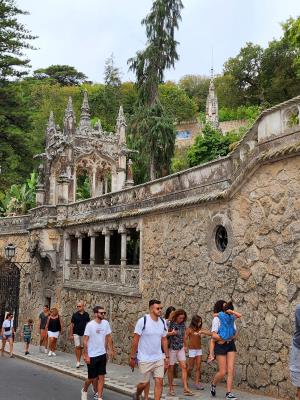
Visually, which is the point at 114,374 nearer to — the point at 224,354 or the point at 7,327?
the point at 224,354

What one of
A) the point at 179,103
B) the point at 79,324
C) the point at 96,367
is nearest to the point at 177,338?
the point at 96,367

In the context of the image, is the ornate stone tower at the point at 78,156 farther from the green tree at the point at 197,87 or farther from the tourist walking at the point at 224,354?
the green tree at the point at 197,87

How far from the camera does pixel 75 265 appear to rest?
65.4ft

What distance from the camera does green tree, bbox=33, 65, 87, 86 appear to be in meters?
77.9

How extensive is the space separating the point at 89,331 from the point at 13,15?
89.7ft

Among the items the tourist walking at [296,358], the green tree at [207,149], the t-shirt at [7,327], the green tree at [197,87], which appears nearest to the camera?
the tourist walking at [296,358]

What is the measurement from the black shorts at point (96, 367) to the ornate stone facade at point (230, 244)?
2.65 metres

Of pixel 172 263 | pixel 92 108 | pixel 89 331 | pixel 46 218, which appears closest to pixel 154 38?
pixel 46 218

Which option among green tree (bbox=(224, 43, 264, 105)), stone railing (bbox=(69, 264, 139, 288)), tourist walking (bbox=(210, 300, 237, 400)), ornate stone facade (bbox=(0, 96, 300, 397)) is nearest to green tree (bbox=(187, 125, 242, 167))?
stone railing (bbox=(69, 264, 139, 288))

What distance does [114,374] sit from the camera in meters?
13.1

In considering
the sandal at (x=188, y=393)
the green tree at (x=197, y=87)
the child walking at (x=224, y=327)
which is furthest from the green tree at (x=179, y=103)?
the child walking at (x=224, y=327)

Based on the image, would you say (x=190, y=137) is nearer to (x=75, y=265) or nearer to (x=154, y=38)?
(x=154, y=38)

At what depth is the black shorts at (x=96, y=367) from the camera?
29.7ft

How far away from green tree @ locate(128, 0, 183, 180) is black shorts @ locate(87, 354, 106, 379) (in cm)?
1983
